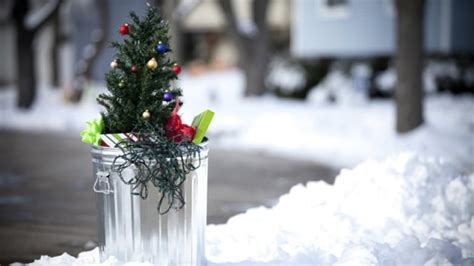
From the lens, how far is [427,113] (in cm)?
1468

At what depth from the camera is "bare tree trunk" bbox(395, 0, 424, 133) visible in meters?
11.9

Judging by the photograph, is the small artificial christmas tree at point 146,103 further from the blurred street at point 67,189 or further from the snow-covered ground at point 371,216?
the blurred street at point 67,189

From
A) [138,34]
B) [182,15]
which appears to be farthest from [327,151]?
[182,15]

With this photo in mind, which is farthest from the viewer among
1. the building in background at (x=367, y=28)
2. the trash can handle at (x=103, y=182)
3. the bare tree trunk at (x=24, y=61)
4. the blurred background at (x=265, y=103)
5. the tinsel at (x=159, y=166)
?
the building in background at (x=367, y=28)

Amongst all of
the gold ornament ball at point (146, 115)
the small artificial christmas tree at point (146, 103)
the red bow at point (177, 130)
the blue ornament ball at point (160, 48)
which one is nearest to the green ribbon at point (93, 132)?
the small artificial christmas tree at point (146, 103)

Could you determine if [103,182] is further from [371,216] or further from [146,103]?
[371,216]

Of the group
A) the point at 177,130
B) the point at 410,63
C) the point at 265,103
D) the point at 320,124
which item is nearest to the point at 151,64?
the point at 177,130

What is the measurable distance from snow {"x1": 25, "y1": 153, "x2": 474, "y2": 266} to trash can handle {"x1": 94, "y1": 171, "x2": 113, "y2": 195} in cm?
50

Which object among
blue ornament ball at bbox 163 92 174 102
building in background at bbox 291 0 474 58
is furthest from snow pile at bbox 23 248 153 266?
building in background at bbox 291 0 474 58

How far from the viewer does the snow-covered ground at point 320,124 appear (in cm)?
1138

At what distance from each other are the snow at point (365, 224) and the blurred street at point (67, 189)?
1180 millimetres

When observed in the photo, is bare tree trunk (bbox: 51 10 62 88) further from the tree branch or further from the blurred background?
A: the tree branch

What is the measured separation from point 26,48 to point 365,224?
1554cm

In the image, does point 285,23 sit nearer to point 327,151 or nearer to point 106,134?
point 327,151
